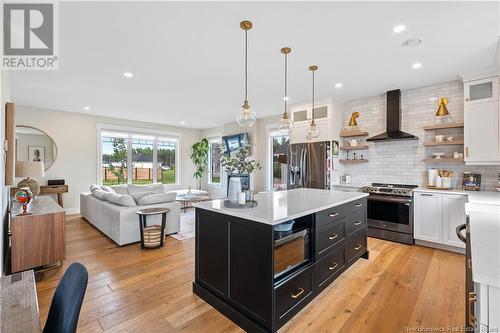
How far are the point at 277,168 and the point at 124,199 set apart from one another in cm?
408

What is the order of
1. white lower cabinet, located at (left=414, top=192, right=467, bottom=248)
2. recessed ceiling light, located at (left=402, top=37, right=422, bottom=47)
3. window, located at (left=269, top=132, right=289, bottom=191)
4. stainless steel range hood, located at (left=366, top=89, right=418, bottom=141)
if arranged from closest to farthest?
1. recessed ceiling light, located at (left=402, top=37, right=422, bottom=47)
2. white lower cabinet, located at (left=414, top=192, right=467, bottom=248)
3. stainless steel range hood, located at (left=366, top=89, right=418, bottom=141)
4. window, located at (left=269, top=132, right=289, bottom=191)

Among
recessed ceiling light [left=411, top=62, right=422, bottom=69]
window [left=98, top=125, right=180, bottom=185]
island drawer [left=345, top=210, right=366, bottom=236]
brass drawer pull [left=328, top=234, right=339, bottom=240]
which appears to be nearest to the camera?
brass drawer pull [left=328, top=234, right=339, bottom=240]

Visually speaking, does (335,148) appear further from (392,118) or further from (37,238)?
(37,238)

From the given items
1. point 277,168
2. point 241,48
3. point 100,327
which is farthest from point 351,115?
point 100,327

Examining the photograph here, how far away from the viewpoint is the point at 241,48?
277 cm

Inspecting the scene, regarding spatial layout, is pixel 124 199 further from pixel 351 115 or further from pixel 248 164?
pixel 351 115

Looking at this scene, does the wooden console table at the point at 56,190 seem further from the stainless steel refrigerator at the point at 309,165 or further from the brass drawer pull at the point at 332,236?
the brass drawer pull at the point at 332,236

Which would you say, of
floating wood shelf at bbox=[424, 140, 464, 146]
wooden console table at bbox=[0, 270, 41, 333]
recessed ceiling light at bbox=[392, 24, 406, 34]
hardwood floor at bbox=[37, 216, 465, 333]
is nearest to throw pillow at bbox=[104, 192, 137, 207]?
hardwood floor at bbox=[37, 216, 465, 333]

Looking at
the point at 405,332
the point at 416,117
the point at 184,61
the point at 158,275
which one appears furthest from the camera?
the point at 416,117

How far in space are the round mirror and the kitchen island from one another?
576cm

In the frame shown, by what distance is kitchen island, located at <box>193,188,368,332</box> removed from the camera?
1.73 meters

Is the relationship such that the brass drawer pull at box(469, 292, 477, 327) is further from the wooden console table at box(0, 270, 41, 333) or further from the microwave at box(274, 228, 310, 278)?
the wooden console table at box(0, 270, 41, 333)

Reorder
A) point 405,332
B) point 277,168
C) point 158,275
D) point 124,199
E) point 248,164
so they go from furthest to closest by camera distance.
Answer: point 277,168, point 124,199, point 158,275, point 248,164, point 405,332

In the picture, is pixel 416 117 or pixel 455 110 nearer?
pixel 455 110
